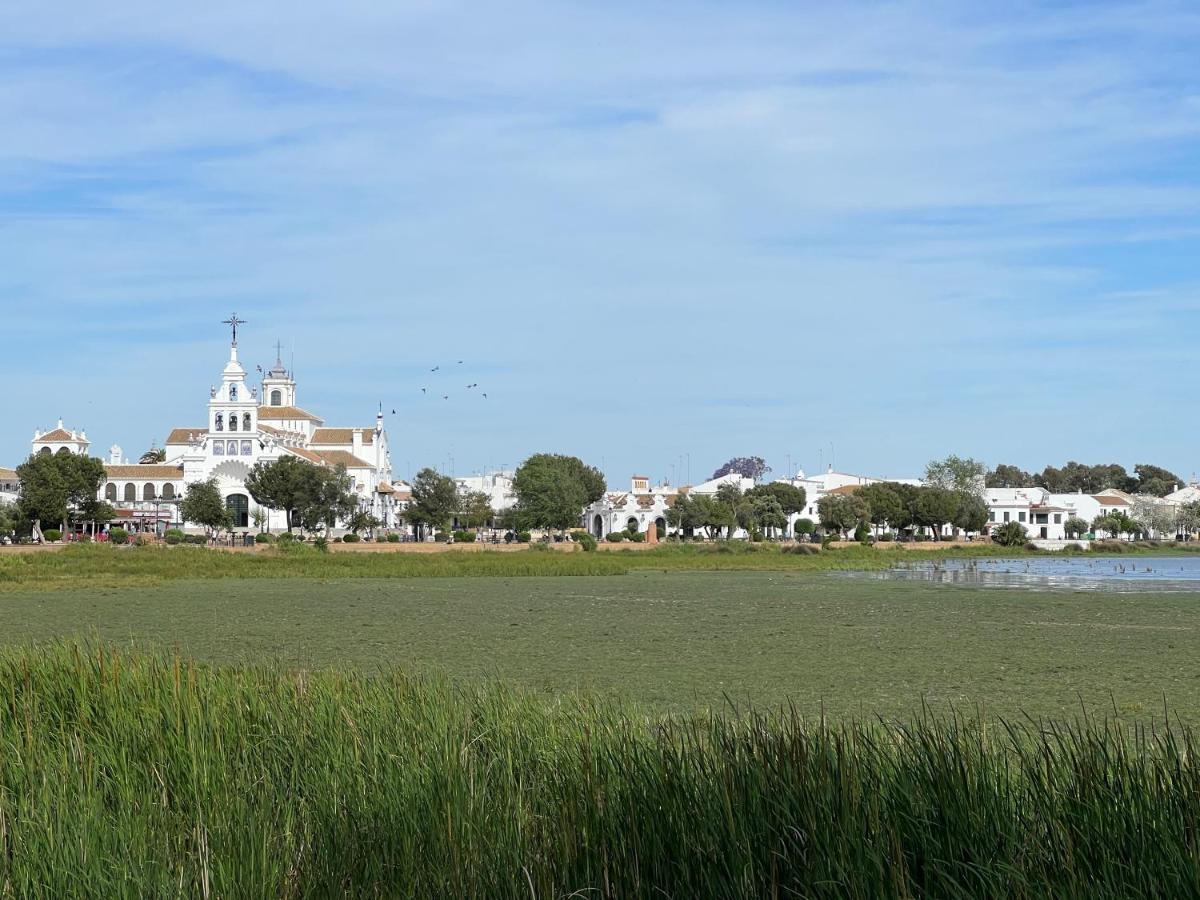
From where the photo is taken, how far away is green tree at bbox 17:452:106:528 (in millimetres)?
86312

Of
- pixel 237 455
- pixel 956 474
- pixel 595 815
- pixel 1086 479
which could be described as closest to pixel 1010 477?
pixel 1086 479

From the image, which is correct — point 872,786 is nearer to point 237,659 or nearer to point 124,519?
point 237,659

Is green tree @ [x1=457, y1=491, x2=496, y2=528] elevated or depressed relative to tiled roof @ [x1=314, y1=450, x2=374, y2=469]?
depressed

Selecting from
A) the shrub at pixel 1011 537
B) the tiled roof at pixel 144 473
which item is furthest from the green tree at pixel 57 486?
the shrub at pixel 1011 537

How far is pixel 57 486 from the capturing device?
86.6 meters

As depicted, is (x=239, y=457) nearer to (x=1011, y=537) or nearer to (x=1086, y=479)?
(x=1011, y=537)

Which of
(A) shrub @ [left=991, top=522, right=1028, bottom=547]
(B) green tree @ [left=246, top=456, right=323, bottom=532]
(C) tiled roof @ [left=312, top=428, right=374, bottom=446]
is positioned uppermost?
(C) tiled roof @ [left=312, top=428, right=374, bottom=446]

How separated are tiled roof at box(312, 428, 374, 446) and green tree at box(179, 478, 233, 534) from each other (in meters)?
35.0

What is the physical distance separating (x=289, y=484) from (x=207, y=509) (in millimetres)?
5346

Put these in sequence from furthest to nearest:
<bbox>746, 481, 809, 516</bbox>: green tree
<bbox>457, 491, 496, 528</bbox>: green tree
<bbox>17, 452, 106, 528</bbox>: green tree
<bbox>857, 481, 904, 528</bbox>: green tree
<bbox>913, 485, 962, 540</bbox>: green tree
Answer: <bbox>457, 491, 496, 528</bbox>: green tree → <bbox>746, 481, 809, 516</bbox>: green tree → <bbox>913, 485, 962, 540</bbox>: green tree → <bbox>857, 481, 904, 528</bbox>: green tree → <bbox>17, 452, 106, 528</bbox>: green tree

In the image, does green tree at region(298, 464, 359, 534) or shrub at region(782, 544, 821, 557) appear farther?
green tree at region(298, 464, 359, 534)

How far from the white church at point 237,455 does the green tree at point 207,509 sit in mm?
5917

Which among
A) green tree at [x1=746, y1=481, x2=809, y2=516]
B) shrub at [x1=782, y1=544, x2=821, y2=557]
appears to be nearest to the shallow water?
shrub at [x1=782, y1=544, x2=821, y2=557]

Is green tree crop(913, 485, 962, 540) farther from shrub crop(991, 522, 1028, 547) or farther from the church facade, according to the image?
the church facade
